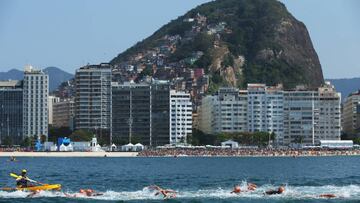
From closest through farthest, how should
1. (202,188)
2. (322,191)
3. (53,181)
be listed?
1. (322,191)
2. (202,188)
3. (53,181)

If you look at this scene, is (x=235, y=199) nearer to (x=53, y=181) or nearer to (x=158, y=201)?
(x=158, y=201)

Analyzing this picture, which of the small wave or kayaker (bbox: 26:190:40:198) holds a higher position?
kayaker (bbox: 26:190:40:198)

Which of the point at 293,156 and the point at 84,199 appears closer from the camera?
the point at 84,199

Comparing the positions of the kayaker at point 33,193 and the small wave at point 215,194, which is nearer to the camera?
the small wave at point 215,194

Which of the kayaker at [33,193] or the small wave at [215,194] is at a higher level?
the kayaker at [33,193]

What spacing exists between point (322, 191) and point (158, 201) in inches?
559

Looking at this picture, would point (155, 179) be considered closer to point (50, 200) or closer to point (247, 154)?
point (50, 200)

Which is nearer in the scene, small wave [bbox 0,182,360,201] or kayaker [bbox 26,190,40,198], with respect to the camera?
small wave [bbox 0,182,360,201]

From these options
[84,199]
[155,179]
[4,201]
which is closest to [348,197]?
[84,199]

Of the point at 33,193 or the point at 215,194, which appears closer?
the point at 33,193

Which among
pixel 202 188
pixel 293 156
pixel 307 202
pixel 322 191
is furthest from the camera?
pixel 293 156

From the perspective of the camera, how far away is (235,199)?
6241cm

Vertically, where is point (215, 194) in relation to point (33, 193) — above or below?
below

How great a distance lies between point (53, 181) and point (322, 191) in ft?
98.5
